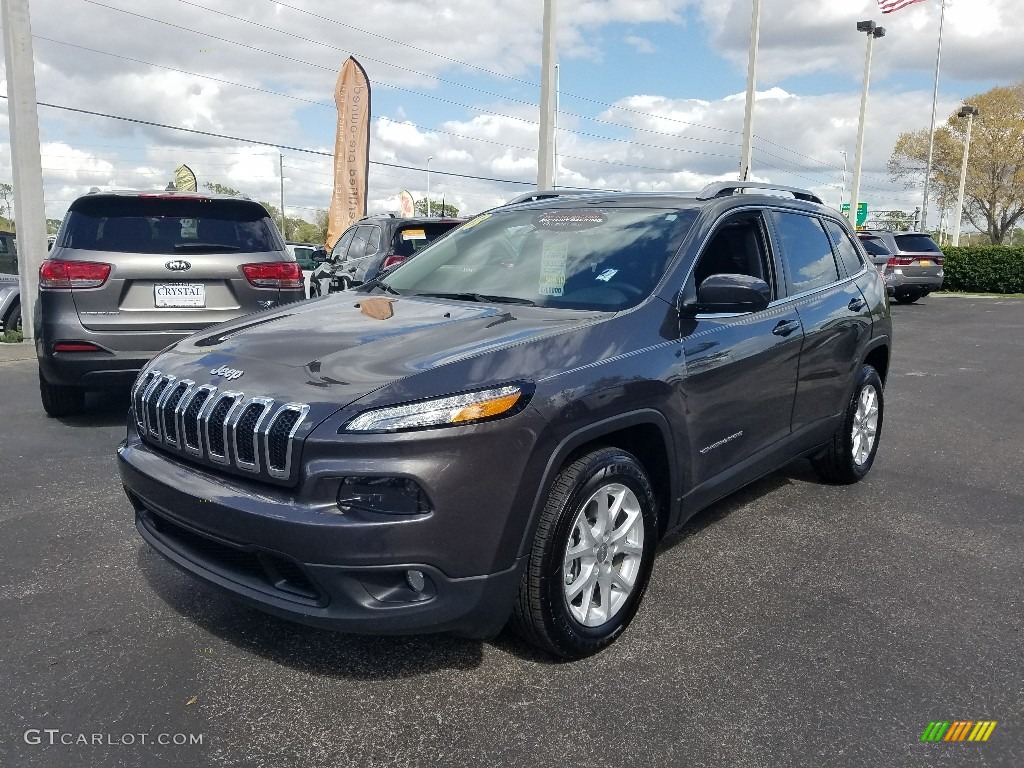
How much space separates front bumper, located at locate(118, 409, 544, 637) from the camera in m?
2.42

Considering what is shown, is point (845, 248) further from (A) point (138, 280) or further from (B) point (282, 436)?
(A) point (138, 280)

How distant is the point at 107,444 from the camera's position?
5824 mm

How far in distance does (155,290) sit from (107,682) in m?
3.74

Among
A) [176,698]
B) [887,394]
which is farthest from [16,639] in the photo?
[887,394]

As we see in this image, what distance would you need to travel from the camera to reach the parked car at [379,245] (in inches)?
400

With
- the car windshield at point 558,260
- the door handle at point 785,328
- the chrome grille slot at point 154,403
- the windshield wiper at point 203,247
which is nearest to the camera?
the chrome grille slot at point 154,403

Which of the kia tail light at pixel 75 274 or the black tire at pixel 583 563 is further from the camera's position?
the kia tail light at pixel 75 274

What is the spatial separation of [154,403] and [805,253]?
3337 mm

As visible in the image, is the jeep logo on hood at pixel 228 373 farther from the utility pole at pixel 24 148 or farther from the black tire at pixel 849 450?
the utility pole at pixel 24 148

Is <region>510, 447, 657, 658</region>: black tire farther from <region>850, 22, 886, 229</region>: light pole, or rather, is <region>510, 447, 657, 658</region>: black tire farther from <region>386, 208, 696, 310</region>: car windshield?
<region>850, 22, 886, 229</region>: light pole

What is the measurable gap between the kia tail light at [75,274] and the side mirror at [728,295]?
14.2ft

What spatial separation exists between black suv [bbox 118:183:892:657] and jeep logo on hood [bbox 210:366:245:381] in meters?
0.02

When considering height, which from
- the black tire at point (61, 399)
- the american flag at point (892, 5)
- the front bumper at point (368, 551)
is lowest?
the black tire at point (61, 399)

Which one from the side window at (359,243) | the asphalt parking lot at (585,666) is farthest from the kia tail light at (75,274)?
the side window at (359,243)
